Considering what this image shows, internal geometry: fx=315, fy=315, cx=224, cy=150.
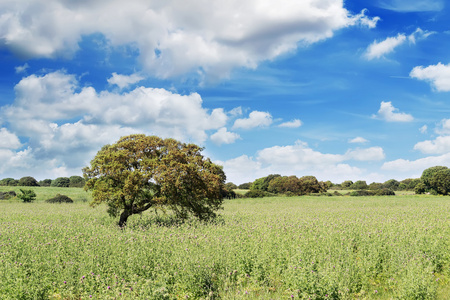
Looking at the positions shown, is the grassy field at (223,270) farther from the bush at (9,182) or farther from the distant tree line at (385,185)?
the distant tree line at (385,185)

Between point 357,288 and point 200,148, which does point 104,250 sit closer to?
point 357,288

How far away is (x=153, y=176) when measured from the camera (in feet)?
55.1

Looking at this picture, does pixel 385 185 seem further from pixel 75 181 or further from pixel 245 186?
pixel 75 181

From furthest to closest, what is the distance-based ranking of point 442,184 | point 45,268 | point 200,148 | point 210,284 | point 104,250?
point 442,184
point 200,148
point 104,250
point 45,268
point 210,284

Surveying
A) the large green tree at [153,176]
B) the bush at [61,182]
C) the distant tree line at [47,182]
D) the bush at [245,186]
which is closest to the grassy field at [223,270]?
the large green tree at [153,176]

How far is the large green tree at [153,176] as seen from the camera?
16.7 m

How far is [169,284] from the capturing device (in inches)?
323

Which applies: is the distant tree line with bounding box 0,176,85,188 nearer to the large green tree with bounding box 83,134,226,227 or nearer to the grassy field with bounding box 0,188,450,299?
the large green tree with bounding box 83,134,226,227

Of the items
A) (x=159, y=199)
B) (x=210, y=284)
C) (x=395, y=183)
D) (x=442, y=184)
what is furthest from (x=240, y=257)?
(x=395, y=183)

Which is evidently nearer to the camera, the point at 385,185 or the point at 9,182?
the point at 9,182

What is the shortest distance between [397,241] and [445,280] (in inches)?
97.4

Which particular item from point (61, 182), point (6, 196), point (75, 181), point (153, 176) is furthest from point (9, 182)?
point (153, 176)

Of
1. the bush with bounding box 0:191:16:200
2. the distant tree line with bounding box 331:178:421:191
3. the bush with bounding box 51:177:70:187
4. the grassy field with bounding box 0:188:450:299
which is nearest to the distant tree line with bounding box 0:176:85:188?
the bush with bounding box 51:177:70:187

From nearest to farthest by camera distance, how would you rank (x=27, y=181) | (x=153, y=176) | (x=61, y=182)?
(x=153, y=176) → (x=27, y=181) → (x=61, y=182)
